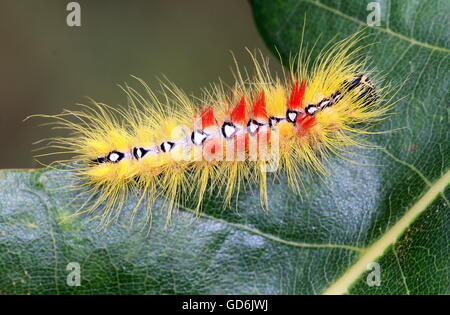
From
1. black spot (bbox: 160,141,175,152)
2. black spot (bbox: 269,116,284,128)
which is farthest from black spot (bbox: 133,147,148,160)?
black spot (bbox: 269,116,284,128)

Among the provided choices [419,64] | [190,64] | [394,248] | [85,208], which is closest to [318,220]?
[394,248]

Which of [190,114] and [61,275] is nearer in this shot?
[61,275]

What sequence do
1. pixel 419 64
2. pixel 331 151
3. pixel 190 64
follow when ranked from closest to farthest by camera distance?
pixel 419 64 → pixel 331 151 → pixel 190 64

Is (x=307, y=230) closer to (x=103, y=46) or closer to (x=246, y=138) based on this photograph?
(x=246, y=138)

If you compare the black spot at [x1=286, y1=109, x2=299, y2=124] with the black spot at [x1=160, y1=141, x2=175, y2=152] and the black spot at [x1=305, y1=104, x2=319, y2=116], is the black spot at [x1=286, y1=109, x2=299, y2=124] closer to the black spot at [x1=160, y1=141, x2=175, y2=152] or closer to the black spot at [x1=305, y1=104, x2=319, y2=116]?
the black spot at [x1=305, y1=104, x2=319, y2=116]

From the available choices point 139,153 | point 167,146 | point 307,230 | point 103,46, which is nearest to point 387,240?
point 307,230

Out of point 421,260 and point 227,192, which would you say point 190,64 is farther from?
point 421,260

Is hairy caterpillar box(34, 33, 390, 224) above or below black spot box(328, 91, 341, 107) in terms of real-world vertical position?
below
